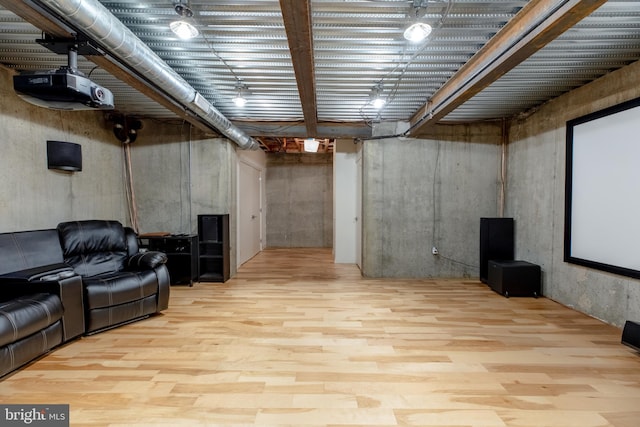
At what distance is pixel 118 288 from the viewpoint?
3.02 m

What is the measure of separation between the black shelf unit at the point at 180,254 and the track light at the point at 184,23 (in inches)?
121

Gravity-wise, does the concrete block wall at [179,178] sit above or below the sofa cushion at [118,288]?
above

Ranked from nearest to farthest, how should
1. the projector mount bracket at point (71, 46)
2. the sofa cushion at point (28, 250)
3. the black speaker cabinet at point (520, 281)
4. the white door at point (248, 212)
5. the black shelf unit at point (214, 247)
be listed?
1. the projector mount bracket at point (71, 46)
2. the sofa cushion at point (28, 250)
3. the black speaker cabinet at point (520, 281)
4. the black shelf unit at point (214, 247)
5. the white door at point (248, 212)

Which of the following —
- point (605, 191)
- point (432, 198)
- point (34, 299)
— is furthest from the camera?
point (432, 198)

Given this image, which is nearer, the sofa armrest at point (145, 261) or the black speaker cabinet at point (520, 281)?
the sofa armrest at point (145, 261)

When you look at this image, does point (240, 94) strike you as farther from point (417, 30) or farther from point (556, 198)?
point (556, 198)

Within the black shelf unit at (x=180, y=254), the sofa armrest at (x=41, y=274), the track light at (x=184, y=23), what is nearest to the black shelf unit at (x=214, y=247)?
the black shelf unit at (x=180, y=254)

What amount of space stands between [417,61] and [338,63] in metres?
0.78

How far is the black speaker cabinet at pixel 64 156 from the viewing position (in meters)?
3.59

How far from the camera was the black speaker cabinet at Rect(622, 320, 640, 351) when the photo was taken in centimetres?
259

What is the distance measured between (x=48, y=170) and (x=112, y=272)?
1445mm

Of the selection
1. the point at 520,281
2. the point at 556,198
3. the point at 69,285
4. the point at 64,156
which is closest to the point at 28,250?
the point at 69,285

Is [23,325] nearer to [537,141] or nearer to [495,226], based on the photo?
[495,226]

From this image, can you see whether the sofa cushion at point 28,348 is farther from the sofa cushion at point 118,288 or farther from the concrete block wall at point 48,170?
the concrete block wall at point 48,170
